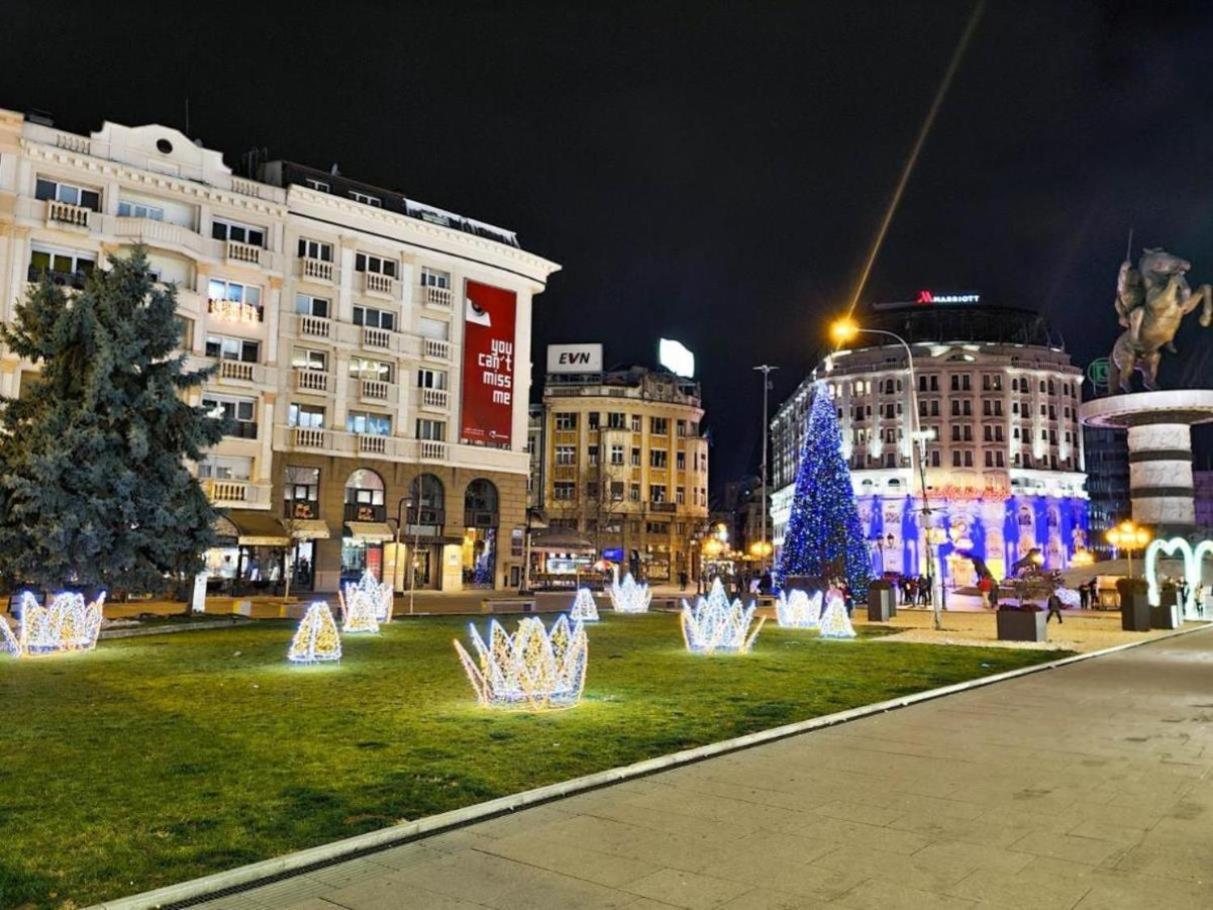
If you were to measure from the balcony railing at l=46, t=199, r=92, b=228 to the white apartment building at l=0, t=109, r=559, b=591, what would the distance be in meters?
0.08

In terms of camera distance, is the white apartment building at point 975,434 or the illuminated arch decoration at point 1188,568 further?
the white apartment building at point 975,434

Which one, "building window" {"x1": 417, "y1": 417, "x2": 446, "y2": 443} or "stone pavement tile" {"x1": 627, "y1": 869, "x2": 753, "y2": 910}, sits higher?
"building window" {"x1": 417, "y1": 417, "x2": 446, "y2": 443}

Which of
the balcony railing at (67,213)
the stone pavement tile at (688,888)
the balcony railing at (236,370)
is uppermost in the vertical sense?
the balcony railing at (67,213)

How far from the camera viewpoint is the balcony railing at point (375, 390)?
148 feet

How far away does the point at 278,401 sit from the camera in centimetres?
4212

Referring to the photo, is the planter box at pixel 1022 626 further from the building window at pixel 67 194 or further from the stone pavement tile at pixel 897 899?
the building window at pixel 67 194

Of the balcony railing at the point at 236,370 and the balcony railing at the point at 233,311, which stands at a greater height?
the balcony railing at the point at 233,311

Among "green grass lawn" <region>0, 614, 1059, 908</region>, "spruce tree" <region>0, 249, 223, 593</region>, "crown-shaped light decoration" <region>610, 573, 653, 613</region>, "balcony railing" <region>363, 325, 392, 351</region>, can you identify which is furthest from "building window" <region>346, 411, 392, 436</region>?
"green grass lawn" <region>0, 614, 1059, 908</region>

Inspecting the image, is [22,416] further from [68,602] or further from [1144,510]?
[1144,510]

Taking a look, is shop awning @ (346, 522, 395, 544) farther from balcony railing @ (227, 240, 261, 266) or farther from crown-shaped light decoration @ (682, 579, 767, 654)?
crown-shaped light decoration @ (682, 579, 767, 654)

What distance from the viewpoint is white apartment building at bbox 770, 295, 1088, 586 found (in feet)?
351

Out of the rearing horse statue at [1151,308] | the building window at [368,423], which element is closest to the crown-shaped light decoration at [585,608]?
the building window at [368,423]

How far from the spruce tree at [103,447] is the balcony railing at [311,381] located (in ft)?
60.6

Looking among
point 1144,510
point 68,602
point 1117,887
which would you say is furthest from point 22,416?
point 1144,510
